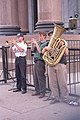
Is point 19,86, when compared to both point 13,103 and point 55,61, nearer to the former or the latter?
point 13,103

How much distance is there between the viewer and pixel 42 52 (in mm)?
8023

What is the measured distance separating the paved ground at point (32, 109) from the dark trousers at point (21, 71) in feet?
1.62

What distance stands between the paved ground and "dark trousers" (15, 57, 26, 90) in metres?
0.49

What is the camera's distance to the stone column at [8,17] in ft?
52.2

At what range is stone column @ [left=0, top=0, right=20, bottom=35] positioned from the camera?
15.9 metres

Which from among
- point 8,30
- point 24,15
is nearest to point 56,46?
point 8,30

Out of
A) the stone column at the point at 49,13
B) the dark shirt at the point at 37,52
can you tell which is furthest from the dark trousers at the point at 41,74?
the stone column at the point at 49,13

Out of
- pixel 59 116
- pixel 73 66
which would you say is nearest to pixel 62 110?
pixel 59 116

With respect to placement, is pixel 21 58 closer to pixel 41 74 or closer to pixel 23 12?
pixel 41 74

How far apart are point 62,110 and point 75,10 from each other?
51.6 ft

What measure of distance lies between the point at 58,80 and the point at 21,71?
1684mm

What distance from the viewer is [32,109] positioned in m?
7.35

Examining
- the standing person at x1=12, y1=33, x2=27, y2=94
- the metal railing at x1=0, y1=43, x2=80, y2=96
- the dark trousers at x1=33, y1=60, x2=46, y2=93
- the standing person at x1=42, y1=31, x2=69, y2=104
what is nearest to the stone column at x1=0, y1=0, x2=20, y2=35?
the metal railing at x1=0, y1=43, x2=80, y2=96

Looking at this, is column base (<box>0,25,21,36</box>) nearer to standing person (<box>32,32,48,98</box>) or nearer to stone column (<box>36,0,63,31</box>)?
stone column (<box>36,0,63,31</box>)
